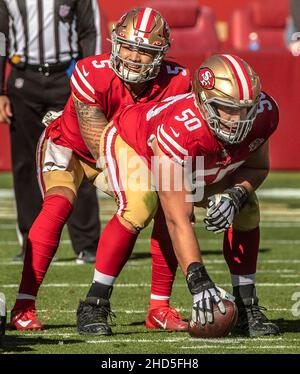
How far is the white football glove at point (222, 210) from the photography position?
566cm

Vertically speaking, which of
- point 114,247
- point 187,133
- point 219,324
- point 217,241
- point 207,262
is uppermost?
point 187,133

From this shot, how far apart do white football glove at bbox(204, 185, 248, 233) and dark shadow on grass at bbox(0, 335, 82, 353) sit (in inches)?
31.3

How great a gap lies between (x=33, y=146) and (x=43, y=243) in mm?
2524

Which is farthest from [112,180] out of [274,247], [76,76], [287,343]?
[274,247]

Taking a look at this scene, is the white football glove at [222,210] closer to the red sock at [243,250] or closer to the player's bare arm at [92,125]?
the red sock at [243,250]

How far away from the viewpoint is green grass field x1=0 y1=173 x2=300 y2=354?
5.47m

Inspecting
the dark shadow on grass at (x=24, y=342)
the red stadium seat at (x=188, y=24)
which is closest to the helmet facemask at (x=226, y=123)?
the dark shadow on grass at (x=24, y=342)

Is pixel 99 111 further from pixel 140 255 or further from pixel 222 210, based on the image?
pixel 140 255

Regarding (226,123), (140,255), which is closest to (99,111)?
(226,123)

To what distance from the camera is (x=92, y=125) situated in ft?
20.7

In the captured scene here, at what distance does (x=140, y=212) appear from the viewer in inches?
228

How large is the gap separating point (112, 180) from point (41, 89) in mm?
2443

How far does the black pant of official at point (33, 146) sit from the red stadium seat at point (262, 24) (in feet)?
36.9

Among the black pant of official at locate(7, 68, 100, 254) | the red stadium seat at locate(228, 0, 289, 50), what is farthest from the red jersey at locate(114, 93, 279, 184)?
the red stadium seat at locate(228, 0, 289, 50)
